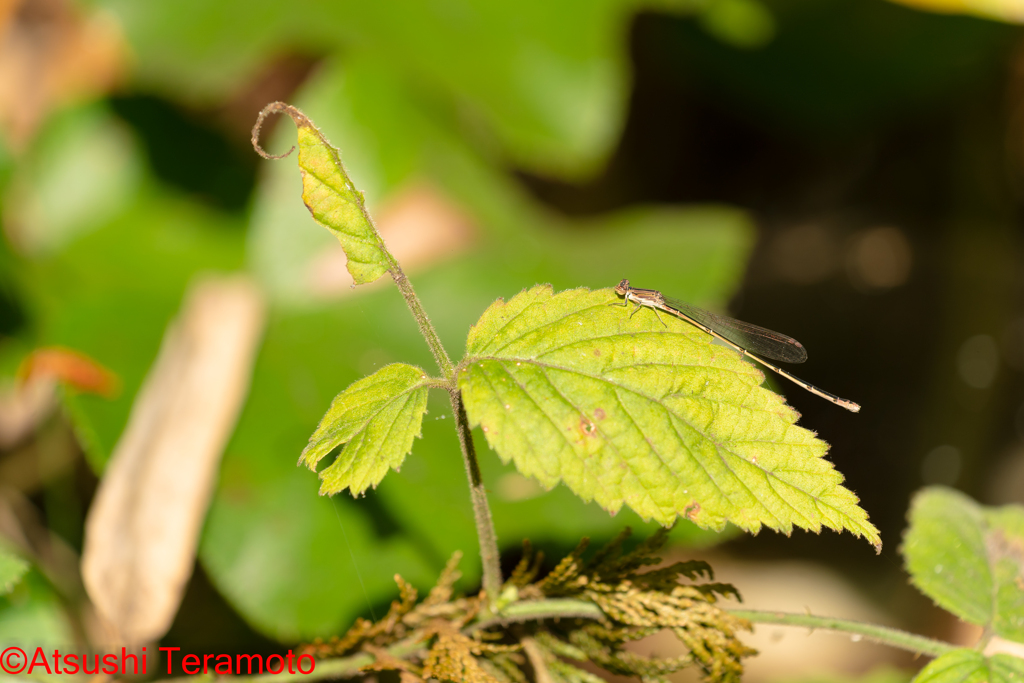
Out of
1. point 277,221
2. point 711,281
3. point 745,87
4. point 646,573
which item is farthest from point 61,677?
point 745,87

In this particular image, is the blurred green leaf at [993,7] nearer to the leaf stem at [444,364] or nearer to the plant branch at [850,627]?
the plant branch at [850,627]

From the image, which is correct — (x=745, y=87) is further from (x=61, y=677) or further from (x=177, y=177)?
(x=61, y=677)

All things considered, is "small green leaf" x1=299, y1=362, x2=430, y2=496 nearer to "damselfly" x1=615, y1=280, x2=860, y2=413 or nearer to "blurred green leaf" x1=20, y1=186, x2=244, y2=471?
"damselfly" x1=615, y1=280, x2=860, y2=413

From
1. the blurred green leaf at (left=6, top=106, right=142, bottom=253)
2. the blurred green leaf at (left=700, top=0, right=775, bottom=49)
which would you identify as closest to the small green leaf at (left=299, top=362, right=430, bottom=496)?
the blurred green leaf at (left=6, top=106, right=142, bottom=253)

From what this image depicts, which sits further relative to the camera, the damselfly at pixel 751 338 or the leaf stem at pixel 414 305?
the damselfly at pixel 751 338

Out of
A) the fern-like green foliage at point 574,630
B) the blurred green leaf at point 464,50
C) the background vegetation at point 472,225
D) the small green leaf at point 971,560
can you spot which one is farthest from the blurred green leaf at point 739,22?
the fern-like green foliage at point 574,630
